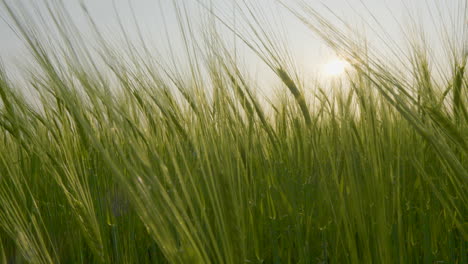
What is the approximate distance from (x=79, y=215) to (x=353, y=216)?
1.39 feet

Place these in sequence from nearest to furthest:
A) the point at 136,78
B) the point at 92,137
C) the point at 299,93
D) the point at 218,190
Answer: the point at 92,137, the point at 218,190, the point at 136,78, the point at 299,93

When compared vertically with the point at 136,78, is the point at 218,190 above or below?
below

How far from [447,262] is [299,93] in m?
0.40

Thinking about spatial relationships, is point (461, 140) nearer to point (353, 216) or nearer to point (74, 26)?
point (353, 216)

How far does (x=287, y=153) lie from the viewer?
1.16m

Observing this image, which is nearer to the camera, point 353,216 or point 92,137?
point 92,137

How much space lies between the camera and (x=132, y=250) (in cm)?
90

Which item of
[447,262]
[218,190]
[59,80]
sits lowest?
[447,262]

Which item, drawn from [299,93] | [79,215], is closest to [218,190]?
[79,215]

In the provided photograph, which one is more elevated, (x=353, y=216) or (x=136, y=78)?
(x=136, y=78)

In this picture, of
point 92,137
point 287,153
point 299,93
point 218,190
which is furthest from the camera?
point 287,153

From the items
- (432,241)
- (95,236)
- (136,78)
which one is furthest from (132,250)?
(432,241)

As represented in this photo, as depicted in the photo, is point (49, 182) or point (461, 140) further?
point (49, 182)

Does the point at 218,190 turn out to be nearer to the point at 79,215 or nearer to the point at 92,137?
the point at 92,137
